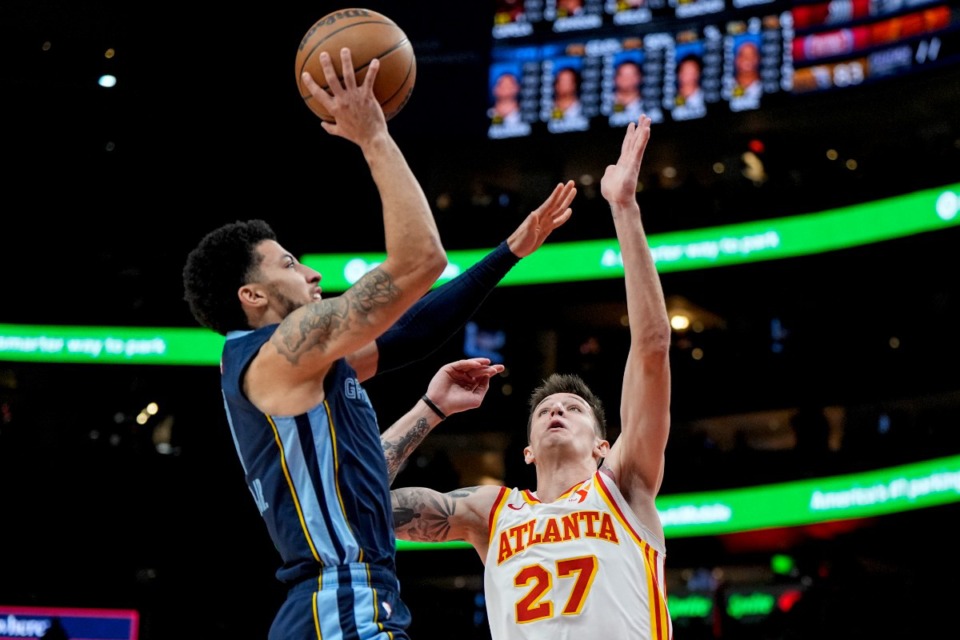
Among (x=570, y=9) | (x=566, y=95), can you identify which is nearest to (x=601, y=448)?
(x=566, y=95)

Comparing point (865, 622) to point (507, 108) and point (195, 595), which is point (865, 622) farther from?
point (195, 595)

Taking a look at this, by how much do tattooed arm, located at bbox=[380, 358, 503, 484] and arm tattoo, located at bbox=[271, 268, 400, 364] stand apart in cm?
125

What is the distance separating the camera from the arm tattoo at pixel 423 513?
4965 mm

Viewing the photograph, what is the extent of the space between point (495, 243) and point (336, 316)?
13.7m

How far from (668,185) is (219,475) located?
315 inches

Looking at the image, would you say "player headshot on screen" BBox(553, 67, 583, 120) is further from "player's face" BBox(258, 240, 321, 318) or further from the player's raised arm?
"player's face" BBox(258, 240, 321, 318)

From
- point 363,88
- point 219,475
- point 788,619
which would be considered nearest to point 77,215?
point 219,475

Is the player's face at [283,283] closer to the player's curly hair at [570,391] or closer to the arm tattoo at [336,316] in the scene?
the arm tattoo at [336,316]

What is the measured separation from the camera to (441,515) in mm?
5000

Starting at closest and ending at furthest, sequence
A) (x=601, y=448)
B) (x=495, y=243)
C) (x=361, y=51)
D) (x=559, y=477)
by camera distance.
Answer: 1. (x=361, y=51)
2. (x=559, y=477)
3. (x=601, y=448)
4. (x=495, y=243)

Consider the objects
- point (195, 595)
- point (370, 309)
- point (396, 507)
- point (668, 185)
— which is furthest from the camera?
point (668, 185)

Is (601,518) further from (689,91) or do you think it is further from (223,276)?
(689,91)

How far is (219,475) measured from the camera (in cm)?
1752

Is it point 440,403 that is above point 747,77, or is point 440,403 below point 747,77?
below
